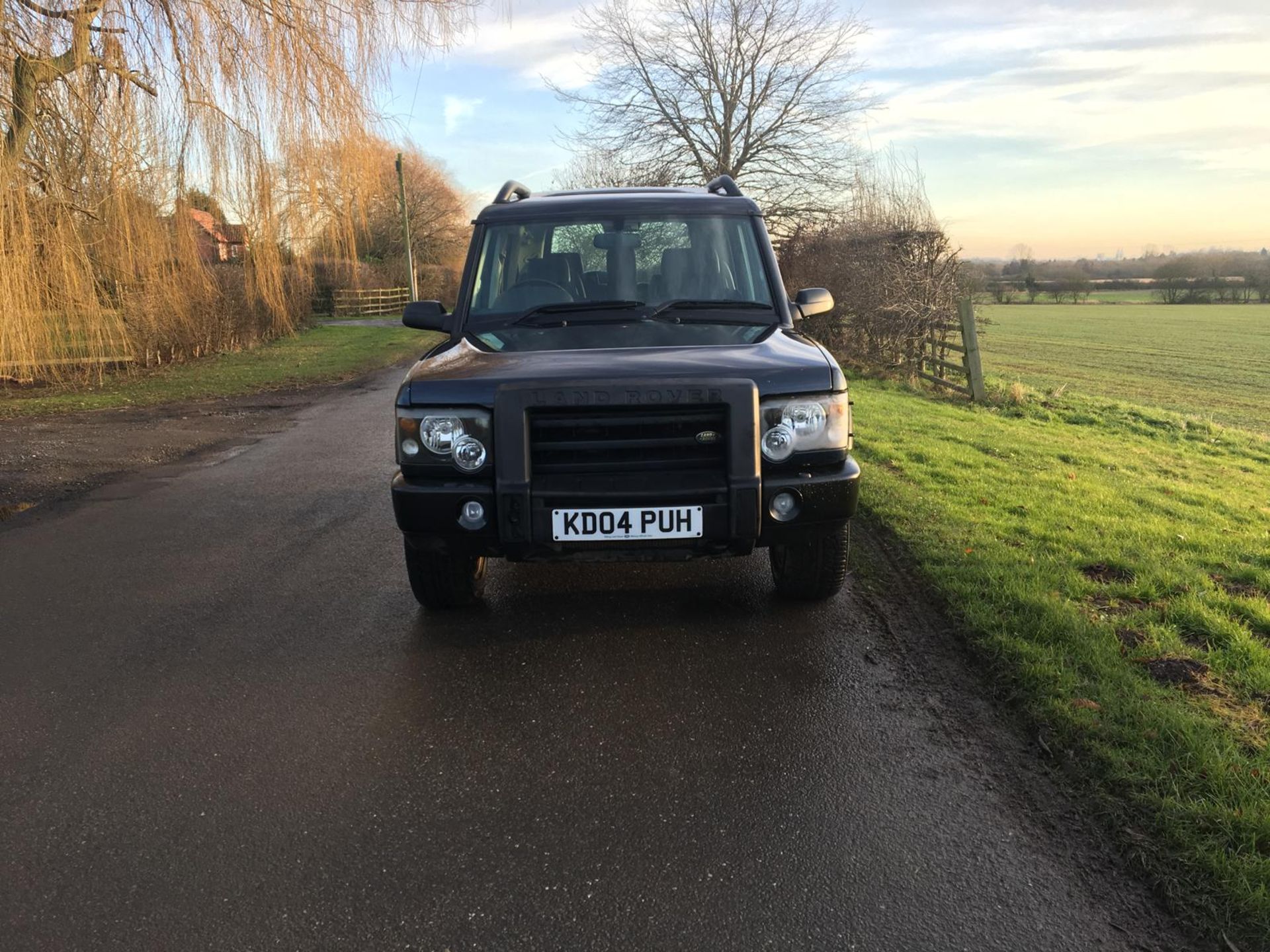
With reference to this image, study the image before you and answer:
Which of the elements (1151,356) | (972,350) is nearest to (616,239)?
(972,350)

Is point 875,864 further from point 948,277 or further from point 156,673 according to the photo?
point 948,277

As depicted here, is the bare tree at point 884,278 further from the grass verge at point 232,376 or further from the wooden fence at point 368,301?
the wooden fence at point 368,301

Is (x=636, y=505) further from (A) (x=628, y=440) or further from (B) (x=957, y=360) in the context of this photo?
(B) (x=957, y=360)

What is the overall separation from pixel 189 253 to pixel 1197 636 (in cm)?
1297

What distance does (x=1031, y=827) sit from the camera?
279 cm

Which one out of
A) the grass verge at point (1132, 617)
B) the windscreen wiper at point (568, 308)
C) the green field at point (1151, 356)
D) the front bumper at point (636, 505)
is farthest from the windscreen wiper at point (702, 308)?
the green field at point (1151, 356)

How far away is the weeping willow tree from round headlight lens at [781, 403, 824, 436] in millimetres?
7775

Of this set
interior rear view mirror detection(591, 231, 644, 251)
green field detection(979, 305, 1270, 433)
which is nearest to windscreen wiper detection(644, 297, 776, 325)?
interior rear view mirror detection(591, 231, 644, 251)

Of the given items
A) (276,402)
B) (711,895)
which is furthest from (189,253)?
(711,895)

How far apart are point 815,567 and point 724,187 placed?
2.75 m

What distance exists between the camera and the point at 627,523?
3.91 metres

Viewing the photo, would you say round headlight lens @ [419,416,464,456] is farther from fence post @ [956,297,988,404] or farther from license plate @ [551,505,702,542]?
fence post @ [956,297,988,404]

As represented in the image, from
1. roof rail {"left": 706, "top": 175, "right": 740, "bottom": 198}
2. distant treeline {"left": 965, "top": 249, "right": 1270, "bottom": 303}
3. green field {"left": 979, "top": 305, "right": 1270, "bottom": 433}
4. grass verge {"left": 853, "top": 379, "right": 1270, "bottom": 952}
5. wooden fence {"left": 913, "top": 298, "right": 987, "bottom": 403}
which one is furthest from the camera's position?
distant treeline {"left": 965, "top": 249, "right": 1270, "bottom": 303}

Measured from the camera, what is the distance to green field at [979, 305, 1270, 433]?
22703 mm
